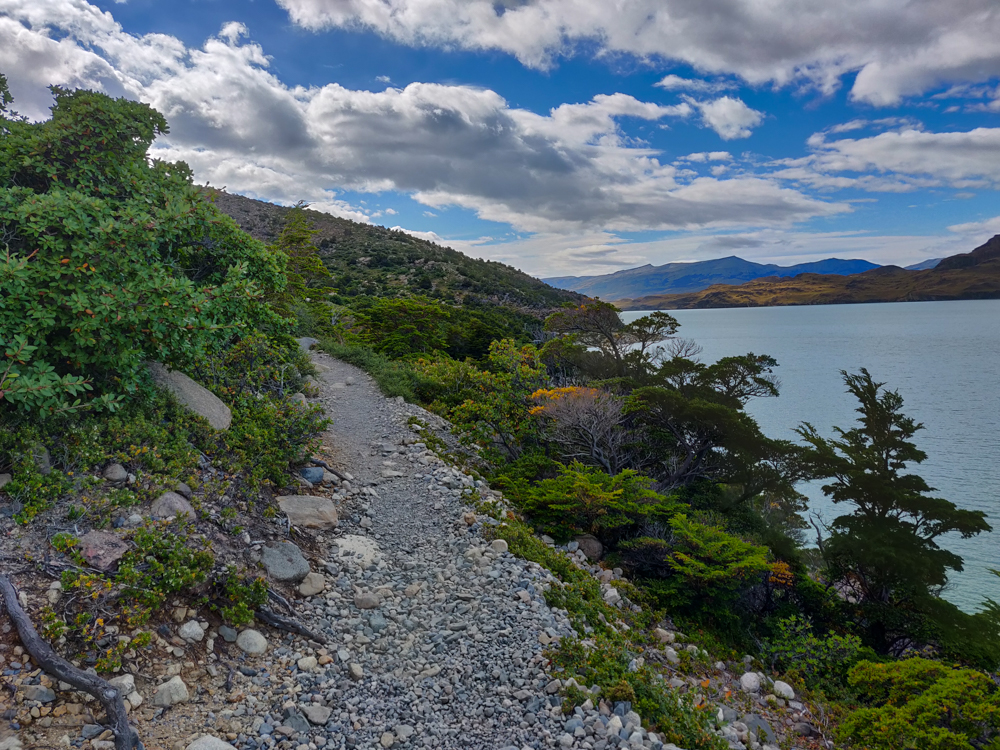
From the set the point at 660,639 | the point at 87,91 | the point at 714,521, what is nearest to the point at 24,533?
the point at 87,91

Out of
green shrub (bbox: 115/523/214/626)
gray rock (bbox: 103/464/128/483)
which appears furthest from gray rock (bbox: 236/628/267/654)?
gray rock (bbox: 103/464/128/483)

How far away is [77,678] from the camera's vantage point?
348cm

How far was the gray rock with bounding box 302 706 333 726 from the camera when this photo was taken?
163 inches

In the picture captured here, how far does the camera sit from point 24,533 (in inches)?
173

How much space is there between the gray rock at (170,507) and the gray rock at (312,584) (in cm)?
141

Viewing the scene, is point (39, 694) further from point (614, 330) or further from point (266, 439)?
point (614, 330)

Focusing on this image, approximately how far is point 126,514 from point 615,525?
24.2ft

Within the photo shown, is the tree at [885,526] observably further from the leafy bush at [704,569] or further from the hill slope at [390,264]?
the hill slope at [390,264]

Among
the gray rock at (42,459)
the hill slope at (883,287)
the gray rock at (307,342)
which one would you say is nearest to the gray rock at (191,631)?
the gray rock at (42,459)

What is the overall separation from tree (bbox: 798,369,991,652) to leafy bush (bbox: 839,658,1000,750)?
14.4ft

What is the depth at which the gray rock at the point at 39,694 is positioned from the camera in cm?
336

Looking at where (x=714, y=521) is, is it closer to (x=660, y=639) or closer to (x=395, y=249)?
(x=660, y=639)

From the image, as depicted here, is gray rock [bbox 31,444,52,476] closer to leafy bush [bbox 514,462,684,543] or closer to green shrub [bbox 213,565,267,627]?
green shrub [bbox 213,565,267,627]


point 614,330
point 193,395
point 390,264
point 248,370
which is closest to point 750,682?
point 193,395
